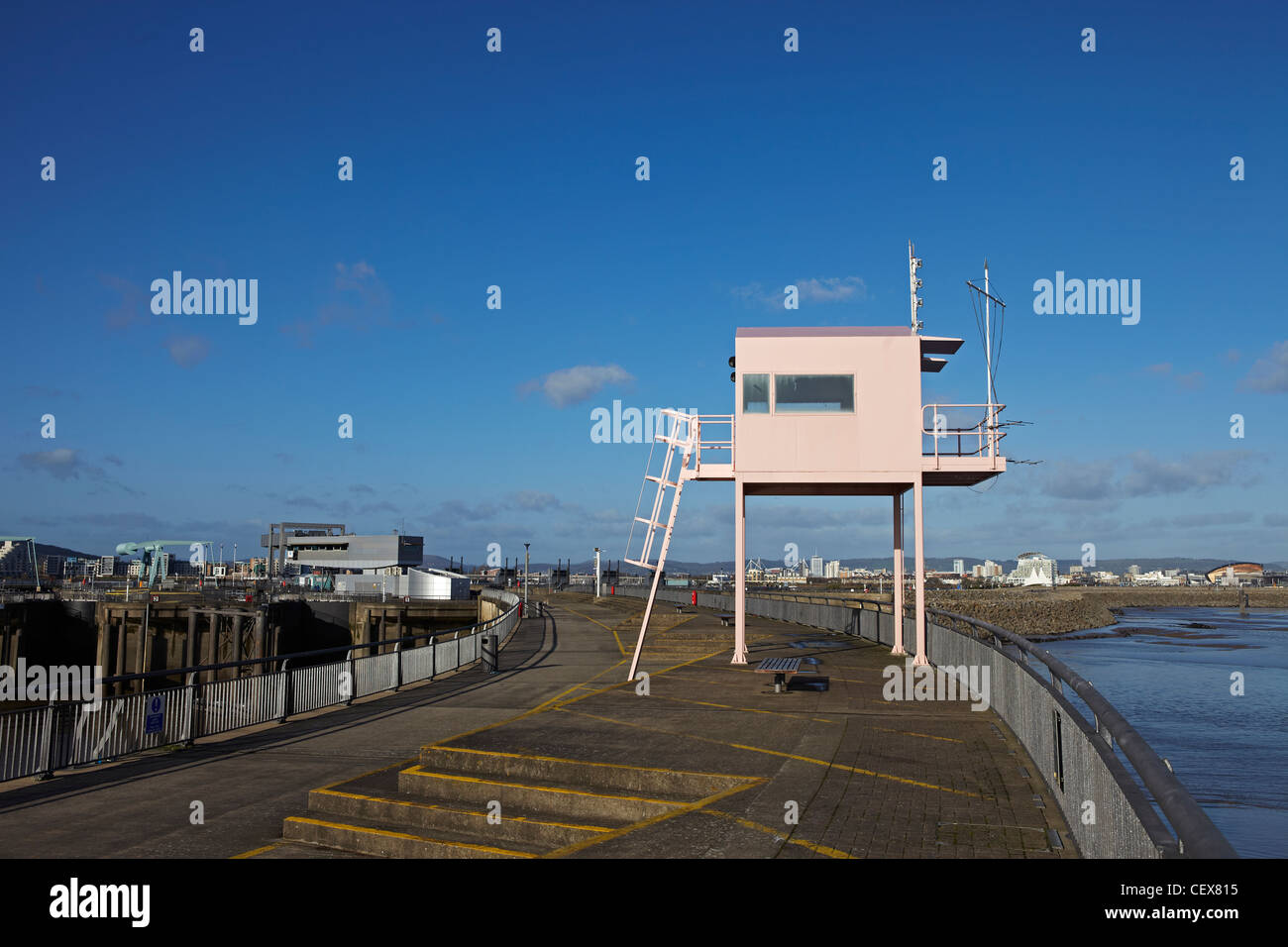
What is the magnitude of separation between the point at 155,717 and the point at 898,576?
1727 cm

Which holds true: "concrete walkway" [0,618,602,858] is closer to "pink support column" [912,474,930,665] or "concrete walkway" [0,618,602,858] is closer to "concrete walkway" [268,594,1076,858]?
"concrete walkway" [268,594,1076,858]

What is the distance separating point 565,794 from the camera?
32.5 feet

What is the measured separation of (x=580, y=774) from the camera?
10.7 m

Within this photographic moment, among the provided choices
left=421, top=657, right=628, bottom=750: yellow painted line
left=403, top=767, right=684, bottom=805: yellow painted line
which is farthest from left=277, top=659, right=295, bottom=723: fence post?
left=403, top=767, right=684, bottom=805: yellow painted line

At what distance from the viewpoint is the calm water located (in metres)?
15.6

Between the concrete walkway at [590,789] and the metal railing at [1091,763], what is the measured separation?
0.42 meters

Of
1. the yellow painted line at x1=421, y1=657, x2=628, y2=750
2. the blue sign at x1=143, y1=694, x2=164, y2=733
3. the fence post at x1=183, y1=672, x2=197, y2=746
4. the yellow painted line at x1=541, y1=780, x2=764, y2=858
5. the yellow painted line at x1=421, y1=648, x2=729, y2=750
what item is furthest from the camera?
the fence post at x1=183, y1=672, x2=197, y2=746

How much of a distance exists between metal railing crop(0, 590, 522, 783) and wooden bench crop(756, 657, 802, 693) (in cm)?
862

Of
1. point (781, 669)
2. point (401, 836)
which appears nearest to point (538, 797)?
point (401, 836)

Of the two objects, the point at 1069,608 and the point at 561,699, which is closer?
the point at 561,699

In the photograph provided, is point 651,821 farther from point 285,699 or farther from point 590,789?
point 285,699
